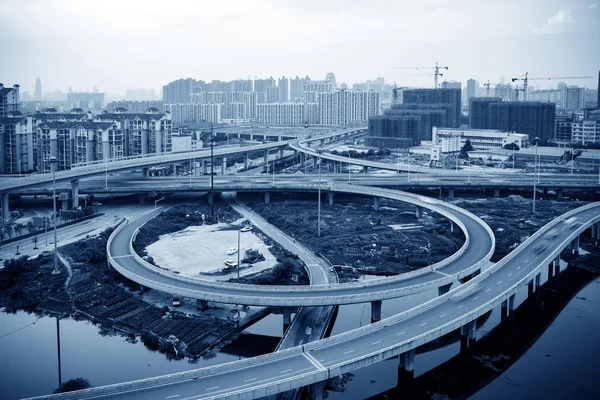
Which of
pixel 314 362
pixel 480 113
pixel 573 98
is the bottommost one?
pixel 314 362

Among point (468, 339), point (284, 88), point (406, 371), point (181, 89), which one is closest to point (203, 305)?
point (406, 371)

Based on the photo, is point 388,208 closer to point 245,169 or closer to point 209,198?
point 209,198

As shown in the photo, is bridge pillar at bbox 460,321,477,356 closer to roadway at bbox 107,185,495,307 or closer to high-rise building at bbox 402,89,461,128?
roadway at bbox 107,185,495,307

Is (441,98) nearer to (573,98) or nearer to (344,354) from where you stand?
(573,98)

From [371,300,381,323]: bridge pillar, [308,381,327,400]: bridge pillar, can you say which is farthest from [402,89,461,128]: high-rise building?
[308,381,327,400]: bridge pillar

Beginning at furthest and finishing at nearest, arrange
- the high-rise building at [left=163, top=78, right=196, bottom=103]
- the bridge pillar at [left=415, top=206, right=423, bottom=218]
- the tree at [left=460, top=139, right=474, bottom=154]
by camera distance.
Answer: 1. the high-rise building at [left=163, top=78, right=196, bottom=103]
2. the tree at [left=460, top=139, right=474, bottom=154]
3. the bridge pillar at [left=415, top=206, right=423, bottom=218]

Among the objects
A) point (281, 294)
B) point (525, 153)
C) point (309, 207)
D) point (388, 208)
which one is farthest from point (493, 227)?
point (525, 153)

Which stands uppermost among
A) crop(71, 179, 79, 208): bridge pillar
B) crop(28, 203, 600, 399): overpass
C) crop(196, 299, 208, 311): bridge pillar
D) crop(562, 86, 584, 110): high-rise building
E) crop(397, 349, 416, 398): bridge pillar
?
crop(562, 86, 584, 110): high-rise building
